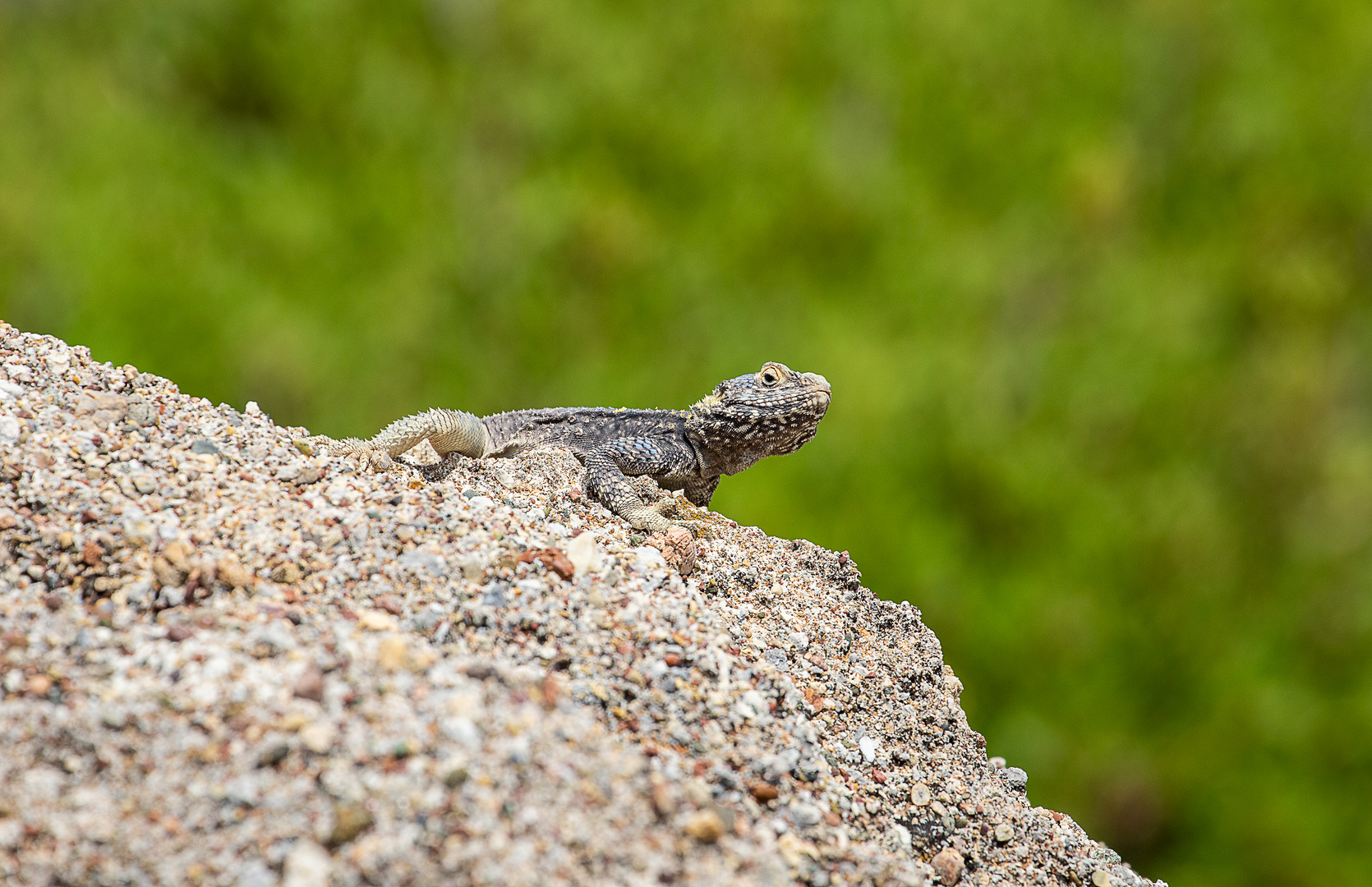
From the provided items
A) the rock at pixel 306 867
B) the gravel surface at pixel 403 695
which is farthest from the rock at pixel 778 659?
the rock at pixel 306 867

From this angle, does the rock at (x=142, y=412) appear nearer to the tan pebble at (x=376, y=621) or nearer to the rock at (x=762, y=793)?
the tan pebble at (x=376, y=621)

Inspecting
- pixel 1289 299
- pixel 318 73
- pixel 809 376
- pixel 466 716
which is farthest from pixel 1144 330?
pixel 466 716

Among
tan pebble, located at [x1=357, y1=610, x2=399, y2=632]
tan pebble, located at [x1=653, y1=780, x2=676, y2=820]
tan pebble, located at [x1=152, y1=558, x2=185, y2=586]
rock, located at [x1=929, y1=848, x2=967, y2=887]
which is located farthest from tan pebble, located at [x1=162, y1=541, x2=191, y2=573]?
rock, located at [x1=929, y1=848, x2=967, y2=887]

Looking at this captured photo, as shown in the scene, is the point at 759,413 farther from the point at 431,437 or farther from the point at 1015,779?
the point at 1015,779

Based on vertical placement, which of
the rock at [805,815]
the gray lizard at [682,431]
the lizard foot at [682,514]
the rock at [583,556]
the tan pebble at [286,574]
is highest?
the gray lizard at [682,431]

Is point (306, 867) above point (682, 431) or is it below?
below

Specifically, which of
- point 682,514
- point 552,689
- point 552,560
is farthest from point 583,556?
point 682,514

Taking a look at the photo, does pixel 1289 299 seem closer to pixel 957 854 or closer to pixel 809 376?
pixel 809 376
